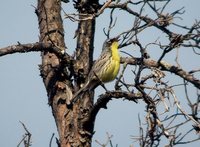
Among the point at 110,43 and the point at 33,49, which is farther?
the point at 110,43

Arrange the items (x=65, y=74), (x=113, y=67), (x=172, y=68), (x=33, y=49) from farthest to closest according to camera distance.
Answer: (x=113, y=67) < (x=65, y=74) < (x=172, y=68) < (x=33, y=49)

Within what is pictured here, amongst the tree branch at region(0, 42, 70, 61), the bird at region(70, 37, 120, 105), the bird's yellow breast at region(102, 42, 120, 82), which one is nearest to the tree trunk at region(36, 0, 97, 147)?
the tree branch at region(0, 42, 70, 61)

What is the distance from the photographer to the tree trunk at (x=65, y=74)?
25.9 ft

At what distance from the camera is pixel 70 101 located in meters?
8.00

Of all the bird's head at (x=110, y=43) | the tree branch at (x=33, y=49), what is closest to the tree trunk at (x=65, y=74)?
the tree branch at (x=33, y=49)

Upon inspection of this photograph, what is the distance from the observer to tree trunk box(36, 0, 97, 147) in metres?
7.90

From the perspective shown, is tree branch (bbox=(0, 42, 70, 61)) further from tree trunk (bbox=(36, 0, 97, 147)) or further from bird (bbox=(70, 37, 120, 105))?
bird (bbox=(70, 37, 120, 105))

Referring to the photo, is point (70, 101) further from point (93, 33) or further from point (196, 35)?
point (196, 35)

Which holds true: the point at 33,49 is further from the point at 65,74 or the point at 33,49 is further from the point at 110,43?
the point at 110,43

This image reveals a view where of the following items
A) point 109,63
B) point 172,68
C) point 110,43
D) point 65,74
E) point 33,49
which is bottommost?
point 172,68

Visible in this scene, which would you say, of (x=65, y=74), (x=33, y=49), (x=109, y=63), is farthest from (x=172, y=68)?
(x=33, y=49)

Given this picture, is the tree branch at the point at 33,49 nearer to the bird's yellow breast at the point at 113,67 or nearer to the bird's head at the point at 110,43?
the bird's head at the point at 110,43

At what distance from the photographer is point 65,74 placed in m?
8.22

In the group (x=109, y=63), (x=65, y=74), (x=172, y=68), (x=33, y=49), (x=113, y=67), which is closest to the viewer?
(x=33, y=49)
